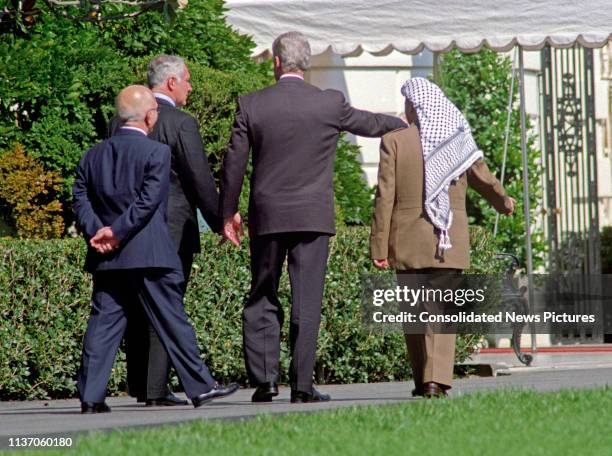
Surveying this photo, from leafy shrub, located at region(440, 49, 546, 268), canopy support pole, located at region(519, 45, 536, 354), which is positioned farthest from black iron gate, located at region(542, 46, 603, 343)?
canopy support pole, located at region(519, 45, 536, 354)

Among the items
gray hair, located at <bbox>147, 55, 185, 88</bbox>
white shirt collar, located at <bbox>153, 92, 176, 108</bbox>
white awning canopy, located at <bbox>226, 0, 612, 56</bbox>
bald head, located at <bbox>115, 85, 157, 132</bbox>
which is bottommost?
bald head, located at <bbox>115, 85, 157, 132</bbox>

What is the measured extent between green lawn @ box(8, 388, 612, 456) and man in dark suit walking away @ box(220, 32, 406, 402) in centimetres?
115

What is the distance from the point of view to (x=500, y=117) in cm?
1661

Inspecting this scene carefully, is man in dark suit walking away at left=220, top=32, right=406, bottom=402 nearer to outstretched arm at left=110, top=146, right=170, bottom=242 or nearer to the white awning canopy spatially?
outstretched arm at left=110, top=146, right=170, bottom=242

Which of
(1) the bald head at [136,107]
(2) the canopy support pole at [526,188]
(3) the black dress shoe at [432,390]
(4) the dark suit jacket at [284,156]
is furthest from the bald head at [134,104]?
(2) the canopy support pole at [526,188]

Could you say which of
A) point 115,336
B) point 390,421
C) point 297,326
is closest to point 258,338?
point 297,326

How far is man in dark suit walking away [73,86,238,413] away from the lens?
25.6 ft

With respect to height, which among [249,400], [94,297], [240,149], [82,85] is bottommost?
[249,400]

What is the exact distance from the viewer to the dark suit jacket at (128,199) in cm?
779

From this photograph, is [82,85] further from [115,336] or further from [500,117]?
[500,117]

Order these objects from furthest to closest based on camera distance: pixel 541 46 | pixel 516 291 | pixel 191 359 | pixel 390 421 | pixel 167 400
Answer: pixel 516 291
pixel 541 46
pixel 167 400
pixel 191 359
pixel 390 421

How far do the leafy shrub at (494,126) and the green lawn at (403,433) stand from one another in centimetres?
895

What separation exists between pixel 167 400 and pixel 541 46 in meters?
4.15

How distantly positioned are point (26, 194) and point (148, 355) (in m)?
2.64
